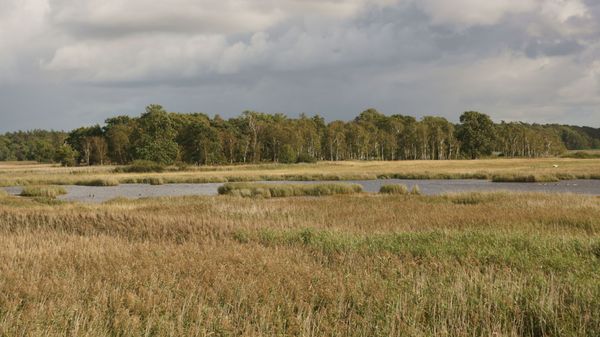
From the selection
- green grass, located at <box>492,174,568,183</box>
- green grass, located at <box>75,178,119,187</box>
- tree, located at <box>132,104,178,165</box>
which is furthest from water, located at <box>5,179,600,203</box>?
tree, located at <box>132,104,178,165</box>

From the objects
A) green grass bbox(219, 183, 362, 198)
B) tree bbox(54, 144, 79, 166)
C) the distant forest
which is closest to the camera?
green grass bbox(219, 183, 362, 198)

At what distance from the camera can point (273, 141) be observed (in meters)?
120

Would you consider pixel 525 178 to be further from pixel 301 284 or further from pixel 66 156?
pixel 66 156

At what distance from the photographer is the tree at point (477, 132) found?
5251 inches

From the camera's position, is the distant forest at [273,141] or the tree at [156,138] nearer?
the tree at [156,138]

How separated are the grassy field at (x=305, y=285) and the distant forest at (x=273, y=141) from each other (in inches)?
3358

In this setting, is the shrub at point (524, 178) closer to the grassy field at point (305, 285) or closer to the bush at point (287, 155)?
the grassy field at point (305, 285)

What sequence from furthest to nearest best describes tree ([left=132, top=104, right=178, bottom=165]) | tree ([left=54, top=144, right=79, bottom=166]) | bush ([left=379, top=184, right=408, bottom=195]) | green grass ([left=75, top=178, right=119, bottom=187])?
tree ([left=54, top=144, right=79, bottom=166]), tree ([left=132, top=104, right=178, bottom=165]), green grass ([left=75, top=178, right=119, bottom=187]), bush ([left=379, top=184, right=408, bottom=195])

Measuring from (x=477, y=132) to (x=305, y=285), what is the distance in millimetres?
133894

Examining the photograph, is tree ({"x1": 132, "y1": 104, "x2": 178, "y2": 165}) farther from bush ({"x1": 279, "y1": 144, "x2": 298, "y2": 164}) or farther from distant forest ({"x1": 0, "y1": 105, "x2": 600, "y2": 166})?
bush ({"x1": 279, "y1": 144, "x2": 298, "y2": 164})

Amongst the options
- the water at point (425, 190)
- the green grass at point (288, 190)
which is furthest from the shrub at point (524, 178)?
the green grass at point (288, 190)

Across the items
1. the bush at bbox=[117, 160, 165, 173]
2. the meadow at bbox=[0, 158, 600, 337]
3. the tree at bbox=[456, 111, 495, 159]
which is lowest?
the meadow at bbox=[0, 158, 600, 337]

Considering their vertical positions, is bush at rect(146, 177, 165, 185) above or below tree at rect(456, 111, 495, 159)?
below

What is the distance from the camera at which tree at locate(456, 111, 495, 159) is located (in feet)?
438
